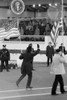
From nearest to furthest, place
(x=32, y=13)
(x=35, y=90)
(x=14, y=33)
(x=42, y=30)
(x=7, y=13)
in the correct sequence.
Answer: (x=35, y=90) → (x=14, y=33) → (x=42, y=30) → (x=7, y=13) → (x=32, y=13)

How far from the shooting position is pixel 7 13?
137 feet

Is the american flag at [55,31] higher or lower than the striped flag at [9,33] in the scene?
lower

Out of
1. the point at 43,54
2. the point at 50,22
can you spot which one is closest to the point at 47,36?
the point at 43,54

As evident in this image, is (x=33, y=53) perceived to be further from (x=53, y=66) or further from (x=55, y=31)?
(x=55, y=31)

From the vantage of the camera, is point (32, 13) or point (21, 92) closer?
point (21, 92)

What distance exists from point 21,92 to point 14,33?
10.8 metres

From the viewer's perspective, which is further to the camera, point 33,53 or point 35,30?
point 35,30

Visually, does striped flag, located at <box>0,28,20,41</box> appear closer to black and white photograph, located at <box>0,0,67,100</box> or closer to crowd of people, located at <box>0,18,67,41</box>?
black and white photograph, located at <box>0,0,67,100</box>

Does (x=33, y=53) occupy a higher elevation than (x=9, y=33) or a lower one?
higher

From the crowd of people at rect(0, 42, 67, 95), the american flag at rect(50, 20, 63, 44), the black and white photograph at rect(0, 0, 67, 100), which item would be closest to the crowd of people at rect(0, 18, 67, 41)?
the black and white photograph at rect(0, 0, 67, 100)

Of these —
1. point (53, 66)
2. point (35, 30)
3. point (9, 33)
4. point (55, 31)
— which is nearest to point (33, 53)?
point (53, 66)

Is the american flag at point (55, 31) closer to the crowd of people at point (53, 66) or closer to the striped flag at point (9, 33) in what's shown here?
the striped flag at point (9, 33)

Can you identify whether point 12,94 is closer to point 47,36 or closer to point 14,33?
Result: point 14,33

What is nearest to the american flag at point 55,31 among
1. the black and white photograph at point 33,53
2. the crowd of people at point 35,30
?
the black and white photograph at point 33,53
